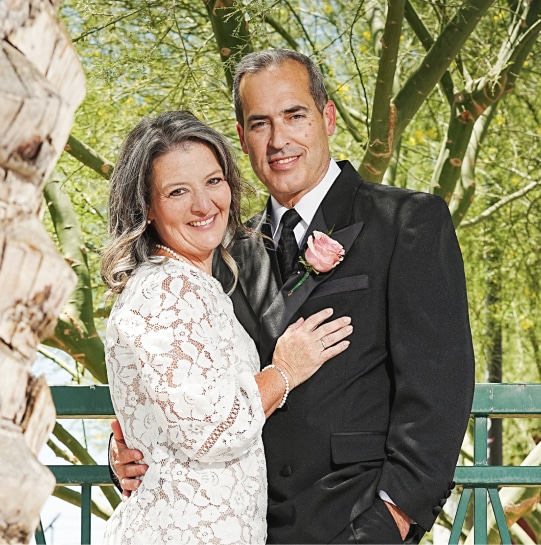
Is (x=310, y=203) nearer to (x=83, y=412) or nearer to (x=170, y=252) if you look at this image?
(x=170, y=252)

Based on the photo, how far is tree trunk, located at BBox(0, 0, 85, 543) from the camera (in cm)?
152

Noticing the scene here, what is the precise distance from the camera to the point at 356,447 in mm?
2557

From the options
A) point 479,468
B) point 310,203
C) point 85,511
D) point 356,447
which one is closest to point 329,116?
point 310,203

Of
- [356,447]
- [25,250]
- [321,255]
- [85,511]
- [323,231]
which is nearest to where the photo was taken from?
[25,250]

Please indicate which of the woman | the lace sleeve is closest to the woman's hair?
the woman

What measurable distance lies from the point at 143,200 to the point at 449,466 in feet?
3.26

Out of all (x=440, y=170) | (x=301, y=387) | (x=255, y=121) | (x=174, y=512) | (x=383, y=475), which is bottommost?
(x=174, y=512)

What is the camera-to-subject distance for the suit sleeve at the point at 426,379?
8.18 feet

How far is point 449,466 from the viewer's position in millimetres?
2523

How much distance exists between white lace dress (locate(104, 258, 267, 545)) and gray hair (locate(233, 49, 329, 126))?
0.69 m

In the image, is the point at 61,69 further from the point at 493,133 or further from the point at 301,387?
the point at 493,133

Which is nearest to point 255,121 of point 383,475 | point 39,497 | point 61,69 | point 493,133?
point 383,475

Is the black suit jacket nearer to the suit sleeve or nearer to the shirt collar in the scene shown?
the suit sleeve

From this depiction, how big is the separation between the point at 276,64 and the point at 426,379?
1.00m
